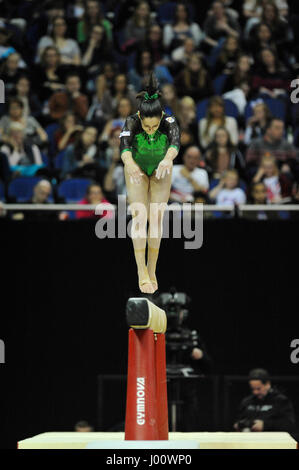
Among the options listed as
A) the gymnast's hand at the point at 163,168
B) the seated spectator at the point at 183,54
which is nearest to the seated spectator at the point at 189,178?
the seated spectator at the point at 183,54

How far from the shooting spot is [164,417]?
17.2 ft

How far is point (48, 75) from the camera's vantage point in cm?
1119

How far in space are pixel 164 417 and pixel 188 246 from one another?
3.70 m

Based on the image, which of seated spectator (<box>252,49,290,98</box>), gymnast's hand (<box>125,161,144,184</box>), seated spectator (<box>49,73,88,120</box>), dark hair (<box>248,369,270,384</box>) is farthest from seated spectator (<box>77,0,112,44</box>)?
gymnast's hand (<box>125,161,144,184</box>)

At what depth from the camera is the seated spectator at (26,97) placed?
10.7 meters

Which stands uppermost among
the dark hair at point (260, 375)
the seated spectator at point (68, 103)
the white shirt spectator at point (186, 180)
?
the seated spectator at point (68, 103)

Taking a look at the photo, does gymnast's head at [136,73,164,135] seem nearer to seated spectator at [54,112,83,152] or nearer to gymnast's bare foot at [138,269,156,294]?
gymnast's bare foot at [138,269,156,294]

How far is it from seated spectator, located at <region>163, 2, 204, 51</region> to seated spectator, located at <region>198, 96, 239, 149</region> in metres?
1.59

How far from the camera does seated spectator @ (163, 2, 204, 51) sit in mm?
11500

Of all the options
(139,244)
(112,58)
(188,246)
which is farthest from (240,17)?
(139,244)

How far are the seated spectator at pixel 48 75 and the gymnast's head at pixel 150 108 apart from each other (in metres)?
5.89

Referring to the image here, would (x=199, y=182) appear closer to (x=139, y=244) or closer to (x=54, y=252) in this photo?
(x=54, y=252)

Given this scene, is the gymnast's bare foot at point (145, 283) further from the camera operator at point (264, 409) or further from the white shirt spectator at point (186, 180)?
the white shirt spectator at point (186, 180)
